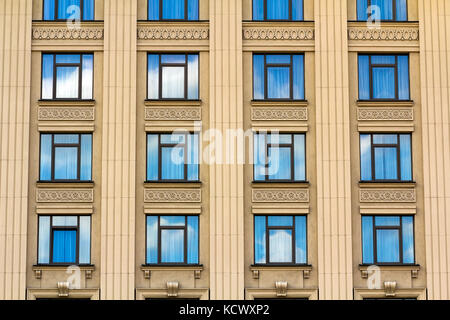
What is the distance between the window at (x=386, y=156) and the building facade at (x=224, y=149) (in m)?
0.05

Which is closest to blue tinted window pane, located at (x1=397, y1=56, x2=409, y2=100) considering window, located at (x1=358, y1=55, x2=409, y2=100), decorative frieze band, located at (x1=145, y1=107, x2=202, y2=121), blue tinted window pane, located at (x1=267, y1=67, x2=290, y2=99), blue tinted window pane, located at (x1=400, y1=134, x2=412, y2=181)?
window, located at (x1=358, y1=55, x2=409, y2=100)

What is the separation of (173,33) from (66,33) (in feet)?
12.7

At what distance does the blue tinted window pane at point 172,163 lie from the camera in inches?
1344

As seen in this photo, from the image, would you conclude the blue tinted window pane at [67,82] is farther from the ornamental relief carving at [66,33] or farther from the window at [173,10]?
the window at [173,10]

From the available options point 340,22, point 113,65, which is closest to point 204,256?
point 113,65

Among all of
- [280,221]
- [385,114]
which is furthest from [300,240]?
[385,114]

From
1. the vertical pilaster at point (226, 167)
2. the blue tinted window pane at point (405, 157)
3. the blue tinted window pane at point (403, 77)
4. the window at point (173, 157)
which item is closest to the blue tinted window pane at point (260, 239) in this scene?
the vertical pilaster at point (226, 167)

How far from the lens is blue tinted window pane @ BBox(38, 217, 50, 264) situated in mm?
33406

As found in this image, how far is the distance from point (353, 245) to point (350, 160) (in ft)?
9.83

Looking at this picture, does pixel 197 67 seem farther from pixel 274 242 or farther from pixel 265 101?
pixel 274 242

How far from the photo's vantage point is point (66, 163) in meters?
34.2

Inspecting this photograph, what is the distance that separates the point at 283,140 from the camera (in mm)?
34406

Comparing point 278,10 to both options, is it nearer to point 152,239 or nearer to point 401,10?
point 401,10
